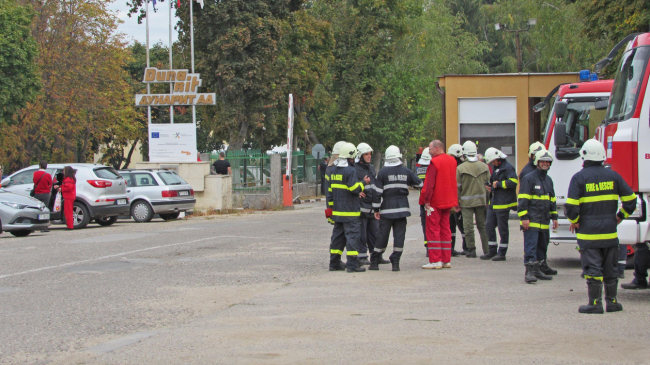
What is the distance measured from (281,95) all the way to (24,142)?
16.4 metres

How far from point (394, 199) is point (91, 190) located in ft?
36.9

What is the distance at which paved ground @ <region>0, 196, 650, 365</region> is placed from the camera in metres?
5.93

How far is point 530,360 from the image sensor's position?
5.57m

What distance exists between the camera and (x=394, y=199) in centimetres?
1045

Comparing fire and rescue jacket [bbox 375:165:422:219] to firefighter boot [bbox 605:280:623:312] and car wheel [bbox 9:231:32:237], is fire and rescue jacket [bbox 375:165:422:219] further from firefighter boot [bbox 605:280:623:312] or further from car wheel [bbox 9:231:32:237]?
car wheel [bbox 9:231:32:237]

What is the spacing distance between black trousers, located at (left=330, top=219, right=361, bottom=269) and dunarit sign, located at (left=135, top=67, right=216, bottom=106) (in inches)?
743

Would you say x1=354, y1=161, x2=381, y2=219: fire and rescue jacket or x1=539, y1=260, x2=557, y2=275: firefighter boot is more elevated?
x1=354, y1=161, x2=381, y2=219: fire and rescue jacket

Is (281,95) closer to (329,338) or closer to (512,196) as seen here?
(512,196)

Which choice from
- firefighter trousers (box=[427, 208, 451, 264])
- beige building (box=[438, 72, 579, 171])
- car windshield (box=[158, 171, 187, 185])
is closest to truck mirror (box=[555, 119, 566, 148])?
firefighter trousers (box=[427, 208, 451, 264])

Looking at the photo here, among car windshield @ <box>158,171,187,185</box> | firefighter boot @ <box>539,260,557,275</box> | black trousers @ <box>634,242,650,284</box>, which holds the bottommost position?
firefighter boot @ <box>539,260,557,275</box>

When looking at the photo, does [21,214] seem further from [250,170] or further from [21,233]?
[250,170]

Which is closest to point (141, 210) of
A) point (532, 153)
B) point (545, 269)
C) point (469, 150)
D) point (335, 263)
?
point (335, 263)

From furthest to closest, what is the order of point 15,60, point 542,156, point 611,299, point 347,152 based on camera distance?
point 15,60 < point 347,152 < point 542,156 < point 611,299

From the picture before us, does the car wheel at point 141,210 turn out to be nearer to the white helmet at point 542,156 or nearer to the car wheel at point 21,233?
the car wheel at point 21,233
